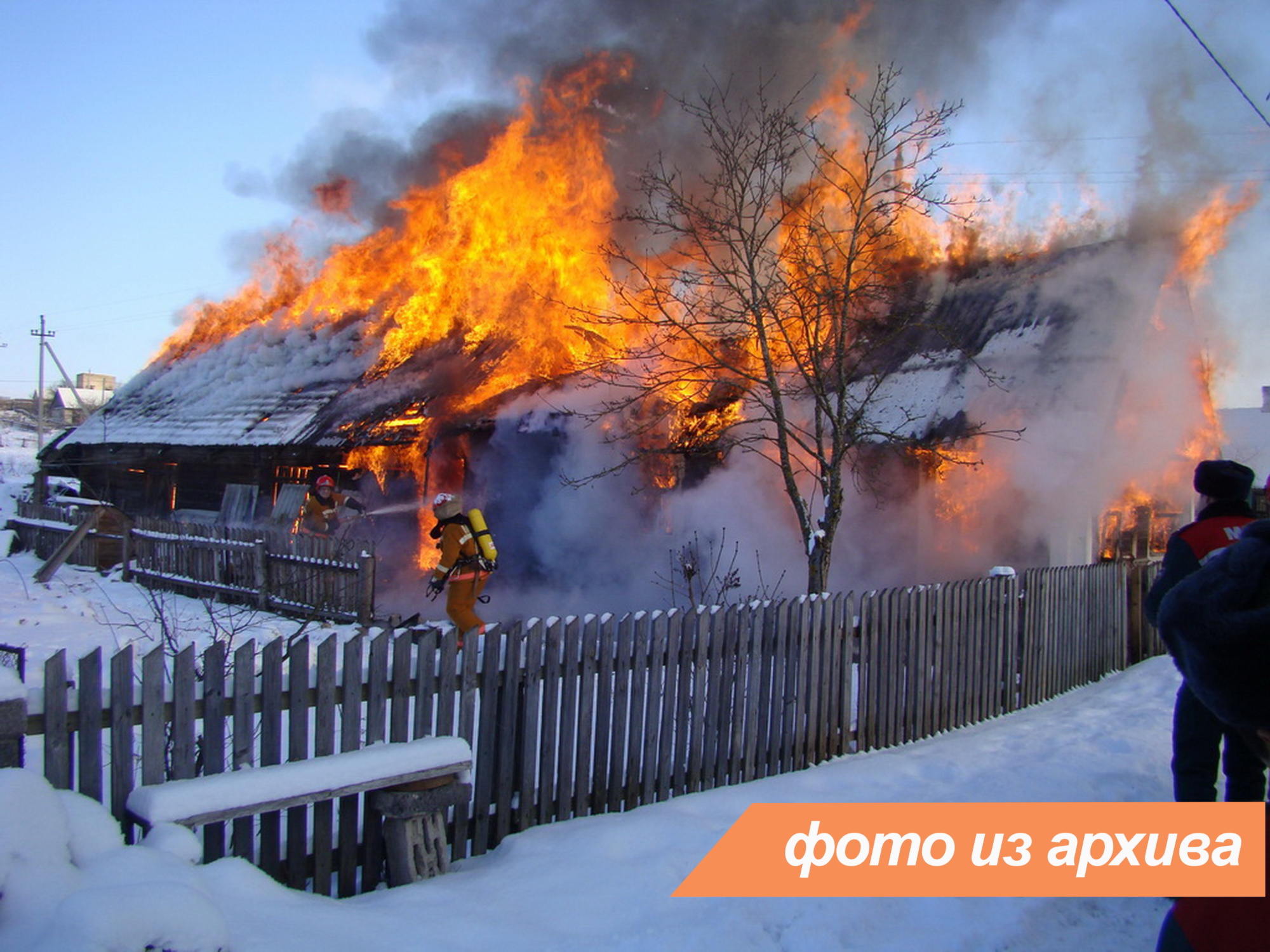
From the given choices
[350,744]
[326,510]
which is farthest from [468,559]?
[326,510]

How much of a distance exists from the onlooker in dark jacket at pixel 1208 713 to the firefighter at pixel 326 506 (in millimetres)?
12377

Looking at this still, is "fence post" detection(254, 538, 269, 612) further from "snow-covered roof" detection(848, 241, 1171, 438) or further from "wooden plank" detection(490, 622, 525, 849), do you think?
"snow-covered roof" detection(848, 241, 1171, 438)

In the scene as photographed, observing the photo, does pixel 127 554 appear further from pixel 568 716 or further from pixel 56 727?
pixel 56 727

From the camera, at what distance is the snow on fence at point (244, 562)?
10.4 metres

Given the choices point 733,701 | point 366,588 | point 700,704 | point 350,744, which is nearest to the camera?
point 350,744

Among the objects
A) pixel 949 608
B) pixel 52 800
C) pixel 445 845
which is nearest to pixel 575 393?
pixel 949 608

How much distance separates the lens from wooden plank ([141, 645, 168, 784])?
3.27 m

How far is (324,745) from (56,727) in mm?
989

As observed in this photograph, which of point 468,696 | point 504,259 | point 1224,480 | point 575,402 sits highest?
point 504,259

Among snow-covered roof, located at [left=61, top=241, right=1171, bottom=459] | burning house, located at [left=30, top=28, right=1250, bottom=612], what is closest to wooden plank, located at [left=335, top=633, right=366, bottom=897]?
burning house, located at [left=30, top=28, right=1250, bottom=612]

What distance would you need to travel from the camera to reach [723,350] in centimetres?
997

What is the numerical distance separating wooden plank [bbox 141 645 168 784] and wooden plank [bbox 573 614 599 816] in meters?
1.94

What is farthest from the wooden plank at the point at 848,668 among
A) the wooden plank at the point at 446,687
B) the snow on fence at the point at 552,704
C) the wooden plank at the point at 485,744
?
the wooden plank at the point at 446,687

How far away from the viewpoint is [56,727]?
3072 mm
